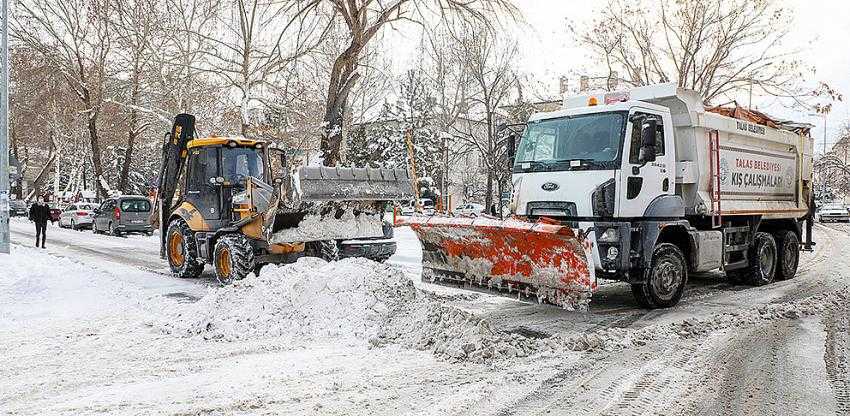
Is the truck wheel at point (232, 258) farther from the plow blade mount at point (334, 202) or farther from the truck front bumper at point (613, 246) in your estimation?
the truck front bumper at point (613, 246)

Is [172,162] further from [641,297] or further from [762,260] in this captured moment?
[762,260]

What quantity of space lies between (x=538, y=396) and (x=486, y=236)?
12.0 feet

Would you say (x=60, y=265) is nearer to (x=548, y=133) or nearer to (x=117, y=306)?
(x=117, y=306)

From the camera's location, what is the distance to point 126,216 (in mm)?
26047

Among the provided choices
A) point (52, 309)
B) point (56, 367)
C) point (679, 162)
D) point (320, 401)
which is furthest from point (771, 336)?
point (52, 309)

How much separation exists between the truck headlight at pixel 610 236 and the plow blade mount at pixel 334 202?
3.97m

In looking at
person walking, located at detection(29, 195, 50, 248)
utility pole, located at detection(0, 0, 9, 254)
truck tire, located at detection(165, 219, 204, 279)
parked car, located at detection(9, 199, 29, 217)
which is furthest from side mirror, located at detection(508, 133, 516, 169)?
parked car, located at detection(9, 199, 29, 217)

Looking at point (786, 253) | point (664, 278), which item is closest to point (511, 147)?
point (664, 278)

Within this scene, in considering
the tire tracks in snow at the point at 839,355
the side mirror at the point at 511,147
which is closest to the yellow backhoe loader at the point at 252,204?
the side mirror at the point at 511,147

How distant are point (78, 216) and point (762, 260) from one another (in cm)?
2889

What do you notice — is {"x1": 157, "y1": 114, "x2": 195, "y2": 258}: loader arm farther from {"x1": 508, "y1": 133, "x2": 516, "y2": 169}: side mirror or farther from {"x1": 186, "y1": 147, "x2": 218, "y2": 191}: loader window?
{"x1": 508, "y1": 133, "x2": 516, "y2": 169}: side mirror

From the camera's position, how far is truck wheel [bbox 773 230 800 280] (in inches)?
477

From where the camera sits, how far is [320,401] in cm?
504

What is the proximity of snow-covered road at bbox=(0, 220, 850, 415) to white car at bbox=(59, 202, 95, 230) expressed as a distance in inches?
865
